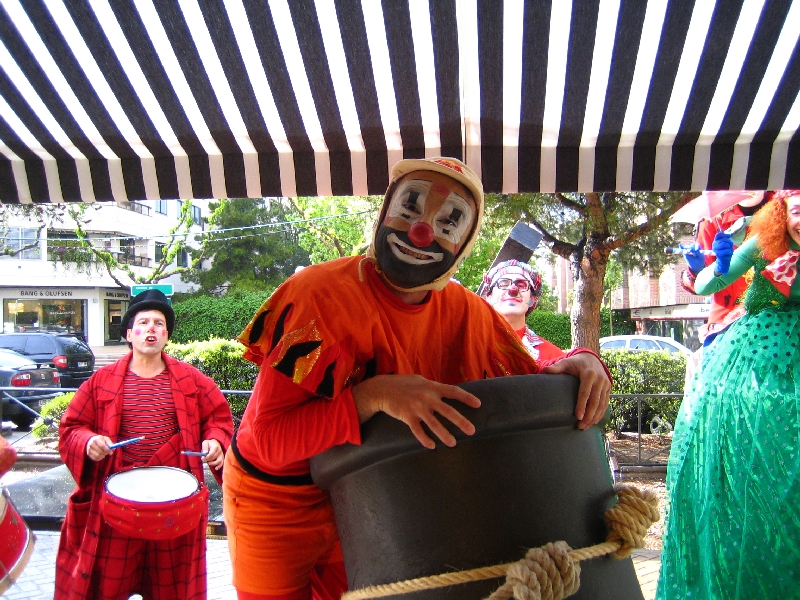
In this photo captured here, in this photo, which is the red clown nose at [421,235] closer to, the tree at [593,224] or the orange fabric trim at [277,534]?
the orange fabric trim at [277,534]

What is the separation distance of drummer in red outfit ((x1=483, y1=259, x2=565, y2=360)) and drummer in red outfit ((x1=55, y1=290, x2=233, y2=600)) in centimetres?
183

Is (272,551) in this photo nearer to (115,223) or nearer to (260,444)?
(260,444)

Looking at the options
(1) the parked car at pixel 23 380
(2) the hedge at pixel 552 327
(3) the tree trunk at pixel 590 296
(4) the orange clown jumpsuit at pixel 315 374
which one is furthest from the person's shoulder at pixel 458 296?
(2) the hedge at pixel 552 327

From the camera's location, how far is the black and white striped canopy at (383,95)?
2.08m

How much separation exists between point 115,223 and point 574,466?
3007 cm

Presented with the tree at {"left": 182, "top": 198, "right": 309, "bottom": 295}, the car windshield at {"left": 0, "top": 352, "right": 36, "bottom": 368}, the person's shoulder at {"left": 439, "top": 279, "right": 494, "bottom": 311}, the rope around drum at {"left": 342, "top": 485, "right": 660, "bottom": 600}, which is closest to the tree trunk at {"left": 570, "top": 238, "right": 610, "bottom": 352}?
the person's shoulder at {"left": 439, "top": 279, "right": 494, "bottom": 311}

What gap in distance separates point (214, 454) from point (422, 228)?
6.97ft

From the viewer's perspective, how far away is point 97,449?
285cm

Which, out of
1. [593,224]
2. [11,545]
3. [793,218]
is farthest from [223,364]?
[793,218]

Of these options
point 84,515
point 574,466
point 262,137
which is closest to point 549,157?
point 262,137

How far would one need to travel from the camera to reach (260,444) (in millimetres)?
1308

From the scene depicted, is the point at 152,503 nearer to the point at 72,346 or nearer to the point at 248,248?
the point at 72,346

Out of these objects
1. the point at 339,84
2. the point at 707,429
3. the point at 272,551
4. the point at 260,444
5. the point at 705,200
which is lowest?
the point at 272,551

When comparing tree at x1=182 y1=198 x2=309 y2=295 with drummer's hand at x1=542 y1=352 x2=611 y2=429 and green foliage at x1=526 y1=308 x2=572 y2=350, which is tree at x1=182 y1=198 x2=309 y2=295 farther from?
drummer's hand at x1=542 y1=352 x2=611 y2=429
